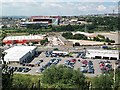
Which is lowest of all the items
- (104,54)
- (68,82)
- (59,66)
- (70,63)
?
(70,63)

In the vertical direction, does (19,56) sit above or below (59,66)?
below

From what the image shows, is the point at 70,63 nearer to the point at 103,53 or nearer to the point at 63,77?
the point at 103,53

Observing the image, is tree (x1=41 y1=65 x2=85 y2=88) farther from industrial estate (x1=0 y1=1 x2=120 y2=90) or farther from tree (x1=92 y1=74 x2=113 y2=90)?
tree (x1=92 y1=74 x2=113 y2=90)

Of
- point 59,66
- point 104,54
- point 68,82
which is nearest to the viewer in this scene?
point 68,82

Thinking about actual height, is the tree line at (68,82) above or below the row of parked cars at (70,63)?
above

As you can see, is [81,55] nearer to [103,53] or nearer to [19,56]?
[103,53]

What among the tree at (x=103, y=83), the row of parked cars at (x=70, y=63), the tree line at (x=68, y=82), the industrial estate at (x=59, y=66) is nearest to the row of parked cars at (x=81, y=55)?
the industrial estate at (x=59, y=66)

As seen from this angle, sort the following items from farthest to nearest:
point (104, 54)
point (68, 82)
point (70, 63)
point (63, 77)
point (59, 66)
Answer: point (104, 54), point (70, 63), point (59, 66), point (63, 77), point (68, 82)

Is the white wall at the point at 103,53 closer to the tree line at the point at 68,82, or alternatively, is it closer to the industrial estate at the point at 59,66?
the industrial estate at the point at 59,66

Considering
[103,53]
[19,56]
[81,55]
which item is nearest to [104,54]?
[103,53]

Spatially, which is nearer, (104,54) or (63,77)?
(63,77)

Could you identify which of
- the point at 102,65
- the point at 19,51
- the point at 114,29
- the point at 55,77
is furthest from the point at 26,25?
the point at 55,77

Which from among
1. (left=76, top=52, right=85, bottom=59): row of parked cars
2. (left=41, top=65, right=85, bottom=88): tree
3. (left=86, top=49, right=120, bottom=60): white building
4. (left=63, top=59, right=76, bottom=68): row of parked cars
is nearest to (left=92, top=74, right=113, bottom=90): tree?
(left=41, top=65, right=85, bottom=88): tree

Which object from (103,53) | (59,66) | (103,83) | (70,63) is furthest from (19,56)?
(103,83)
